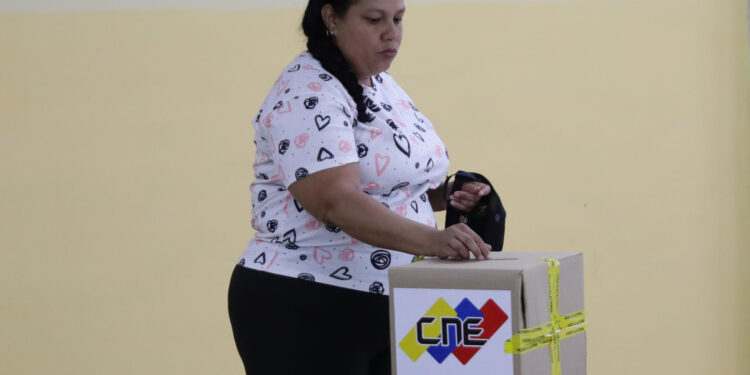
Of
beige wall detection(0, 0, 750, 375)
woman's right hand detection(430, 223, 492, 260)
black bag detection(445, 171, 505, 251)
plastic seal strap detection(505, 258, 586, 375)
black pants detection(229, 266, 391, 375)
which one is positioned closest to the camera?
plastic seal strap detection(505, 258, 586, 375)

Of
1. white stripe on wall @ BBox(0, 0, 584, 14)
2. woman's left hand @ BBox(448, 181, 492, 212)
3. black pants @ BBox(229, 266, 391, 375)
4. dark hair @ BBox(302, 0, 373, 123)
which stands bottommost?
black pants @ BBox(229, 266, 391, 375)

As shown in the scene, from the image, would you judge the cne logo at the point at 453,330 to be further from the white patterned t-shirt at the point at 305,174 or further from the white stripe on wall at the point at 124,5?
the white stripe on wall at the point at 124,5

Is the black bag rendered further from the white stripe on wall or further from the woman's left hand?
the white stripe on wall

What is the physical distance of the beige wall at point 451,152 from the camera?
3.11m

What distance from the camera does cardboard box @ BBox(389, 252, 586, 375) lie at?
145 cm

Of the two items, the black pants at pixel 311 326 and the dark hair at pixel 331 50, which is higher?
the dark hair at pixel 331 50

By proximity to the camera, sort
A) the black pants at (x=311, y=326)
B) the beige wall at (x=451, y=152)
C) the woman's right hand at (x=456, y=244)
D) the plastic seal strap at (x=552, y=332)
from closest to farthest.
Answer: the plastic seal strap at (x=552, y=332)
the woman's right hand at (x=456, y=244)
the black pants at (x=311, y=326)
the beige wall at (x=451, y=152)

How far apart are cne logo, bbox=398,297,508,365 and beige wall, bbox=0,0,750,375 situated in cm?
169

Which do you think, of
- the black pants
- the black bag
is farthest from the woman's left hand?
the black pants

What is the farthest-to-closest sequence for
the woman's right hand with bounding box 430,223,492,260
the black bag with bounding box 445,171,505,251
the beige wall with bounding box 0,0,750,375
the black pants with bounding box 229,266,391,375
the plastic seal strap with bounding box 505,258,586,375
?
the beige wall with bounding box 0,0,750,375, the black bag with bounding box 445,171,505,251, the black pants with bounding box 229,266,391,375, the woman's right hand with bounding box 430,223,492,260, the plastic seal strap with bounding box 505,258,586,375

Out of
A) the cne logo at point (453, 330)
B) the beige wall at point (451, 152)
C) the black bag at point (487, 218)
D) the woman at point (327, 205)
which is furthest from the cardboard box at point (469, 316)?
the beige wall at point (451, 152)

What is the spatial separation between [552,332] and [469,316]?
0.15 meters

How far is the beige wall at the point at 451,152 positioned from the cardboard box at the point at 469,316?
164cm

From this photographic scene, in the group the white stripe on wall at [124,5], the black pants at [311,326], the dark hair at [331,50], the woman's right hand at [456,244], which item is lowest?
the black pants at [311,326]
